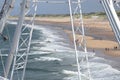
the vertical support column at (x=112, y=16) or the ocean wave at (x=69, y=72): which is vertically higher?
the vertical support column at (x=112, y=16)

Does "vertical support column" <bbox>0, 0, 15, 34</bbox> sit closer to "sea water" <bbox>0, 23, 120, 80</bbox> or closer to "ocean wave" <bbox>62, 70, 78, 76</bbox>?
"sea water" <bbox>0, 23, 120, 80</bbox>

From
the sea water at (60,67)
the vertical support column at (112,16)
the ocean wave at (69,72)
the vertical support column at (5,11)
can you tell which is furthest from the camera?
the ocean wave at (69,72)

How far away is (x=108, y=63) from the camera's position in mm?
53281

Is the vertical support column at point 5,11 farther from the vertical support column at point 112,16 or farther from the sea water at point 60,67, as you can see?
the sea water at point 60,67

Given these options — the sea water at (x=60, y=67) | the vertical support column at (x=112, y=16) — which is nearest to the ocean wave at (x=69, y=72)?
the sea water at (x=60, y=67)

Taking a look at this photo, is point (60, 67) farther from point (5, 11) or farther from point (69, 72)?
point (5, 11)

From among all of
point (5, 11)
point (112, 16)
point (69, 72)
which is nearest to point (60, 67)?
point (69, 72)

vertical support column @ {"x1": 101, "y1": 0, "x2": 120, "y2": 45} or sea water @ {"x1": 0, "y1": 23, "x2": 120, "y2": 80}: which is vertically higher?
vertical support column @ {"x1": 101, "y1": 0, "x2": 120, "y2": 45}

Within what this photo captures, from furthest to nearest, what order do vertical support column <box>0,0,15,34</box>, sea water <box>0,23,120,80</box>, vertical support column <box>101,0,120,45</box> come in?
sea water <box>0,23,120,80</box>, vertical support column <box>0,0,15,34</box>, vertical support column <box>101,0,120,45</box>

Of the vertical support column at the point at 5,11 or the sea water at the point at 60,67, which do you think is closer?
the vertical support column at the point at 5,11

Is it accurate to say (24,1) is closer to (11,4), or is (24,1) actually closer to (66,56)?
(11,4)

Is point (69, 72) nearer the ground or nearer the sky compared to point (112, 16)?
nearer the ground

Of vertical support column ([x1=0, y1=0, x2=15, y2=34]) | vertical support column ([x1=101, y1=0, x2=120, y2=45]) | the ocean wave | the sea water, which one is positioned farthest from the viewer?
the ocean wave

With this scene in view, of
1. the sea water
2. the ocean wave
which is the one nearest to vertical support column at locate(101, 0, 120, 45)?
the sea water
